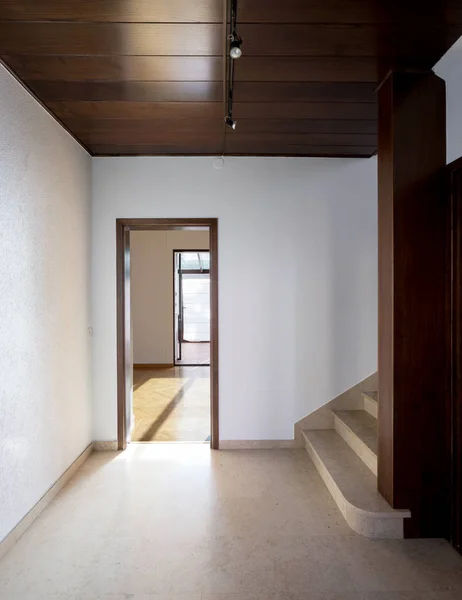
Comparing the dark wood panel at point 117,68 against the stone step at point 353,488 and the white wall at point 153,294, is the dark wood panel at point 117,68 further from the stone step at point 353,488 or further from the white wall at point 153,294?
the white wall at point 153,294

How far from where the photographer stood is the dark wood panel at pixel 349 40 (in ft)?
6.02

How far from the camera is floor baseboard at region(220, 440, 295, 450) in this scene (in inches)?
135

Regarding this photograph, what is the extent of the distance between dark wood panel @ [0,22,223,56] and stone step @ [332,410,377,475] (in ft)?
8.41

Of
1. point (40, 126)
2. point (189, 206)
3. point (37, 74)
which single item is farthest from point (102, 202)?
point (37, 74)

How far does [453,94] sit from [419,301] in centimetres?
109

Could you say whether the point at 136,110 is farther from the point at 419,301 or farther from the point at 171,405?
the point at 171,405

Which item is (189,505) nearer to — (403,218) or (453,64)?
(403,218)

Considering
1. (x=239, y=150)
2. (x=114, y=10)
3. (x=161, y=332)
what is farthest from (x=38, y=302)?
(x=161, y=332)

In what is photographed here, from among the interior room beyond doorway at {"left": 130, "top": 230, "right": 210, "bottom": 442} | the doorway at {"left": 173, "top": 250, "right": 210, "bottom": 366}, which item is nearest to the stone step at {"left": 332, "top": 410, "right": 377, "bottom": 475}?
the interior room beyond doorway at {"left": 130, "top": 230, "right": 210, "bottom": 442}

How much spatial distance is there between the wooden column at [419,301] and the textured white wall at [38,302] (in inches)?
80.0

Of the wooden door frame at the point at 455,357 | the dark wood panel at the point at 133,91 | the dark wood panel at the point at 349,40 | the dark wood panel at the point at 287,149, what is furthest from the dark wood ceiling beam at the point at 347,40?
the dark wood panel at the point at 287,149

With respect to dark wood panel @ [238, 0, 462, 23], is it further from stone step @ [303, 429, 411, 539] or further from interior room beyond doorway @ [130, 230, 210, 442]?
interior room beyond doorway @ [130, 230, 210, 442]

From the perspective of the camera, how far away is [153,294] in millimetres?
7324

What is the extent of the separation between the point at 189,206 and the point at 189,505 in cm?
229
